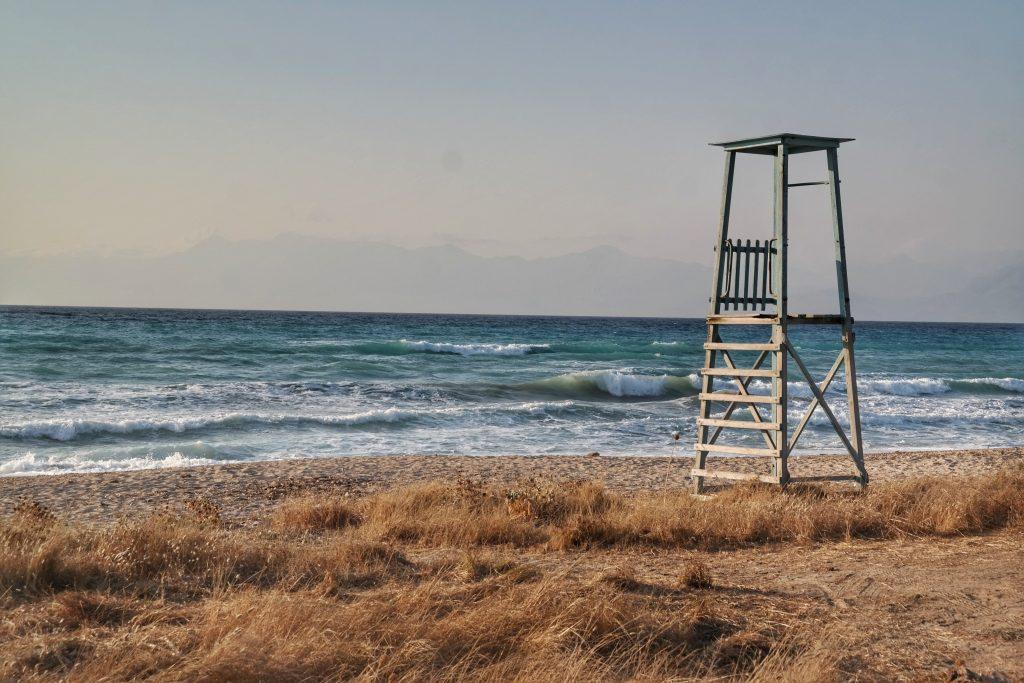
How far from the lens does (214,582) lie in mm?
6242

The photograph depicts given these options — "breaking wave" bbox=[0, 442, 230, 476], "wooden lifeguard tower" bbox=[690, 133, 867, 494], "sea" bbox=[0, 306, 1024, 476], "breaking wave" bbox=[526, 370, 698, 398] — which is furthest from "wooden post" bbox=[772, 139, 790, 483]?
"breaking wave" bbox=[526, 370, 698, 398]

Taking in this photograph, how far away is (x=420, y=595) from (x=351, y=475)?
859cm

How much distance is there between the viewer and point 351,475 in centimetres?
Answer: 1418

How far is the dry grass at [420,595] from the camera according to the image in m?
4.85

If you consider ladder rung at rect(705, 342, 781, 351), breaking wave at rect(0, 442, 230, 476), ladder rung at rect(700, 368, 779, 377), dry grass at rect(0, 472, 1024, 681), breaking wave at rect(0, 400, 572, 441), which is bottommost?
breaking wave at rect(0, 442, 230, 476)

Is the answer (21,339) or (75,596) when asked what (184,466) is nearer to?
(75,596)

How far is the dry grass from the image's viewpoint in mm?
4852

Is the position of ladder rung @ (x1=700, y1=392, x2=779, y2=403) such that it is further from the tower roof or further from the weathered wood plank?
the tower roof

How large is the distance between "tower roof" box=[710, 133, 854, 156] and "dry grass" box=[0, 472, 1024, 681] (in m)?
4.20

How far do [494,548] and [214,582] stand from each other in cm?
286

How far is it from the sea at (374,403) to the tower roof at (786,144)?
8667 mm

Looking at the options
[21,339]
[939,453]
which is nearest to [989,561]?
[939,453]

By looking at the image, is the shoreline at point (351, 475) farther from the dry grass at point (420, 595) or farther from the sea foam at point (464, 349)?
the sea foam at point (464, 349)

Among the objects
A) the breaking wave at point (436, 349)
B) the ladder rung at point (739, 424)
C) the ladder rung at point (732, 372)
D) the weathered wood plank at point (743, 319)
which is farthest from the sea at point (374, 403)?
the weathered wood plank at point (743, 319)
